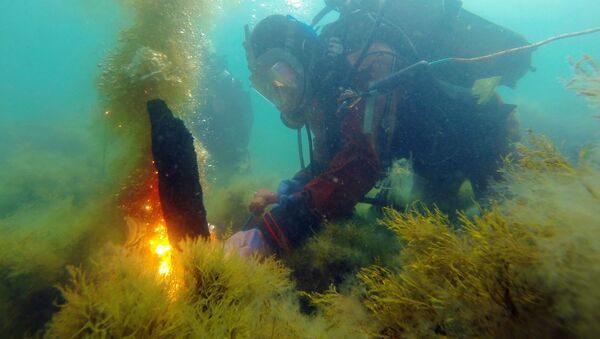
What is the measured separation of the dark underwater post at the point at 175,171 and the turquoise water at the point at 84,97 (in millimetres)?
A: 2466

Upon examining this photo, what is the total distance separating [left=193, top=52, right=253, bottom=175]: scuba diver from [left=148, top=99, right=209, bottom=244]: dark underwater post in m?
15.0

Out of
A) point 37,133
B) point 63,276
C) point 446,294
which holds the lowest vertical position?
point 63,276

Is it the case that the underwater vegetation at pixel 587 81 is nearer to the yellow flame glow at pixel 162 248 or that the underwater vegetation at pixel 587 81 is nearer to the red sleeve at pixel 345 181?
the red sleeve at pixel 345 181

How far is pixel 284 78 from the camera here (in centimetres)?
453

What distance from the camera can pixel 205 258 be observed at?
1.87m

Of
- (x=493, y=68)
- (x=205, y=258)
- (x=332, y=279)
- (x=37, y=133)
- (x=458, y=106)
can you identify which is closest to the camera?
(x=205, y=258)

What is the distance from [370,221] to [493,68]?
3.18 m

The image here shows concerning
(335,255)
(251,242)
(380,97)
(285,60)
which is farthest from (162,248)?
(285,60)

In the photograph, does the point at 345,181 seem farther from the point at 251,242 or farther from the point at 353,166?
the point at 251,242

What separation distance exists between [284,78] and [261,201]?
1.84 m

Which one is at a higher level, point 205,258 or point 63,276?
point 205,258

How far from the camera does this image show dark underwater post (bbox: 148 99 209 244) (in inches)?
77.3

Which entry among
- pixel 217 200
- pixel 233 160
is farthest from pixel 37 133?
pixel 217 200

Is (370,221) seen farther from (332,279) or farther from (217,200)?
(217,200)
